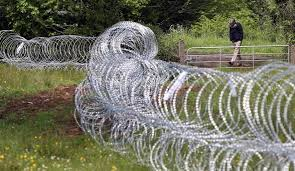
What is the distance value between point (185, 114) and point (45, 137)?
3495 millimetres

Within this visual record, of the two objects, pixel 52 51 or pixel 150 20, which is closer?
pixel 52 51

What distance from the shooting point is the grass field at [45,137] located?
8.30 m

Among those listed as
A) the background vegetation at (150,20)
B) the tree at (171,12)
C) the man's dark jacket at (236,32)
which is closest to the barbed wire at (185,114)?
the background vegetation at (150,20)

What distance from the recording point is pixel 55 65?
20688mm

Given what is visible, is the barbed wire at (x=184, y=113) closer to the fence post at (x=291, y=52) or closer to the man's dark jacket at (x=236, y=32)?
the fence post at (x=291, y=52)

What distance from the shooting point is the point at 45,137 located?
32.9ft

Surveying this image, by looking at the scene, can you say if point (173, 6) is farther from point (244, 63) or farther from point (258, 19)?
point (258, 19)

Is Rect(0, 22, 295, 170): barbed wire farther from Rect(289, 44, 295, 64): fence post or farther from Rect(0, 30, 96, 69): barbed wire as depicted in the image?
Rect(289, 44, 295, 64): fence post

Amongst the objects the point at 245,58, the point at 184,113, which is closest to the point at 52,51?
the point at 245,58

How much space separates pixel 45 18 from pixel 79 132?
1588 cm

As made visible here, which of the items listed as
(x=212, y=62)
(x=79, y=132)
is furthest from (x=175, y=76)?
(x=212, y=62)

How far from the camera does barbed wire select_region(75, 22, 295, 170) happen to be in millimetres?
6000

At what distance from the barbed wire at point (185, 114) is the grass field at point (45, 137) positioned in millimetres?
291

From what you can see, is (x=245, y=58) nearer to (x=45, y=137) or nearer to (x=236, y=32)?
(x=236, y=32)
